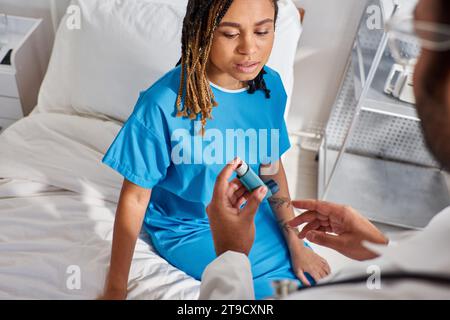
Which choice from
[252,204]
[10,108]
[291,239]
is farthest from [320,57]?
[10,108]

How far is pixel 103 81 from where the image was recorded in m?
1.44

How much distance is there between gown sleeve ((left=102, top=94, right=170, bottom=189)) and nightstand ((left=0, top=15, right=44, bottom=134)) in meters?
0.95

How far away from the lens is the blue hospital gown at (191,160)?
88 cm

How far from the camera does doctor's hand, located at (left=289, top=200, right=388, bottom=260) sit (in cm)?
83

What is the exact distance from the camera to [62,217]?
1128 mm

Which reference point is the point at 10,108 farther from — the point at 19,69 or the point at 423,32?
the point at 423,32

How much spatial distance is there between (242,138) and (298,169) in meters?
1.01

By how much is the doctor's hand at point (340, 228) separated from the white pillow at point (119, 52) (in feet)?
2.43

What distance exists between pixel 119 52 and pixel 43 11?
666 mm

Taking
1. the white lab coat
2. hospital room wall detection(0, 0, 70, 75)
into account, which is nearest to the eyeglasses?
the white lab coat

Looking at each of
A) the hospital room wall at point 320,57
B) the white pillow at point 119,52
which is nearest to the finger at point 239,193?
the white pillow at point 119,52

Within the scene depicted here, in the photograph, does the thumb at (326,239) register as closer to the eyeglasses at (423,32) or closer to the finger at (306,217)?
Answer: the finger at (306,217)

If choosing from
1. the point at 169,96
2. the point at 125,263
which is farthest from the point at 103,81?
the point at 125,263

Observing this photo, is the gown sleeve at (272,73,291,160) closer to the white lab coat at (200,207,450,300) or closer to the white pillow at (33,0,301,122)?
the white pillow at (33,0,301,122)
